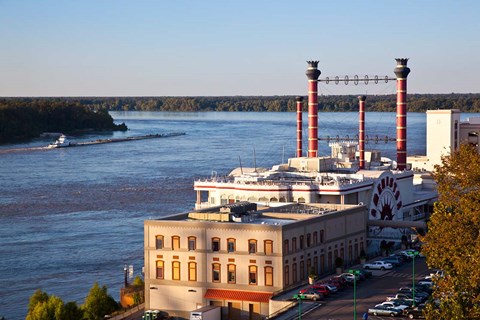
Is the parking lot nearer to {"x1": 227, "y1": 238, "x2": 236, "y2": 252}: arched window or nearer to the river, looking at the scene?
{"x1": 227, "y1": 238, "x2": 236, "y2": 252}: arched window

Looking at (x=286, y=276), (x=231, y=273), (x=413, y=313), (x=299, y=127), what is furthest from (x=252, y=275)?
(x=299, y=127)

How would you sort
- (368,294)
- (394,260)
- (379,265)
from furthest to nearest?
(394,260) → (379,265) → (368,294)

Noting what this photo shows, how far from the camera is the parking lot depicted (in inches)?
949

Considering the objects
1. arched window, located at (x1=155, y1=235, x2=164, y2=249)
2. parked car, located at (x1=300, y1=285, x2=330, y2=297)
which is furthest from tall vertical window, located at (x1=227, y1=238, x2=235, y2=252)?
parked car, located at (x1=300, y1=285, x2=330, y2=297)

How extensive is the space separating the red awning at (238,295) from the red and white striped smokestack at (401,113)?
1923 cm

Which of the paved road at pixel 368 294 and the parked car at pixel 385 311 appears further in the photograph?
the paved road at pixel 368 294

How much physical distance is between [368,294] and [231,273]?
3.63 metres

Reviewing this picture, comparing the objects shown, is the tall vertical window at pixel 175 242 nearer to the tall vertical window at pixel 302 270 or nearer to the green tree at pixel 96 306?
the green tree at pixel 96 306

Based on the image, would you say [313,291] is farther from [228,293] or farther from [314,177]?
[314,177]

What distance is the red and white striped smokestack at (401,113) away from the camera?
147ft

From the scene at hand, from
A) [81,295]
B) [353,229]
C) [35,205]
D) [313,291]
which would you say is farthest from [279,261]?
[35,205]

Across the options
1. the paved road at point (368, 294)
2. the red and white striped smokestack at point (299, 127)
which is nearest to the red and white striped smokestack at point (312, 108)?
the red and white striped smokestack at point (299, 127)

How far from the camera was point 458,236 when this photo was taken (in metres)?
19.9

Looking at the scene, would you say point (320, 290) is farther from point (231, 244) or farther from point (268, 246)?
point (231, 244)
